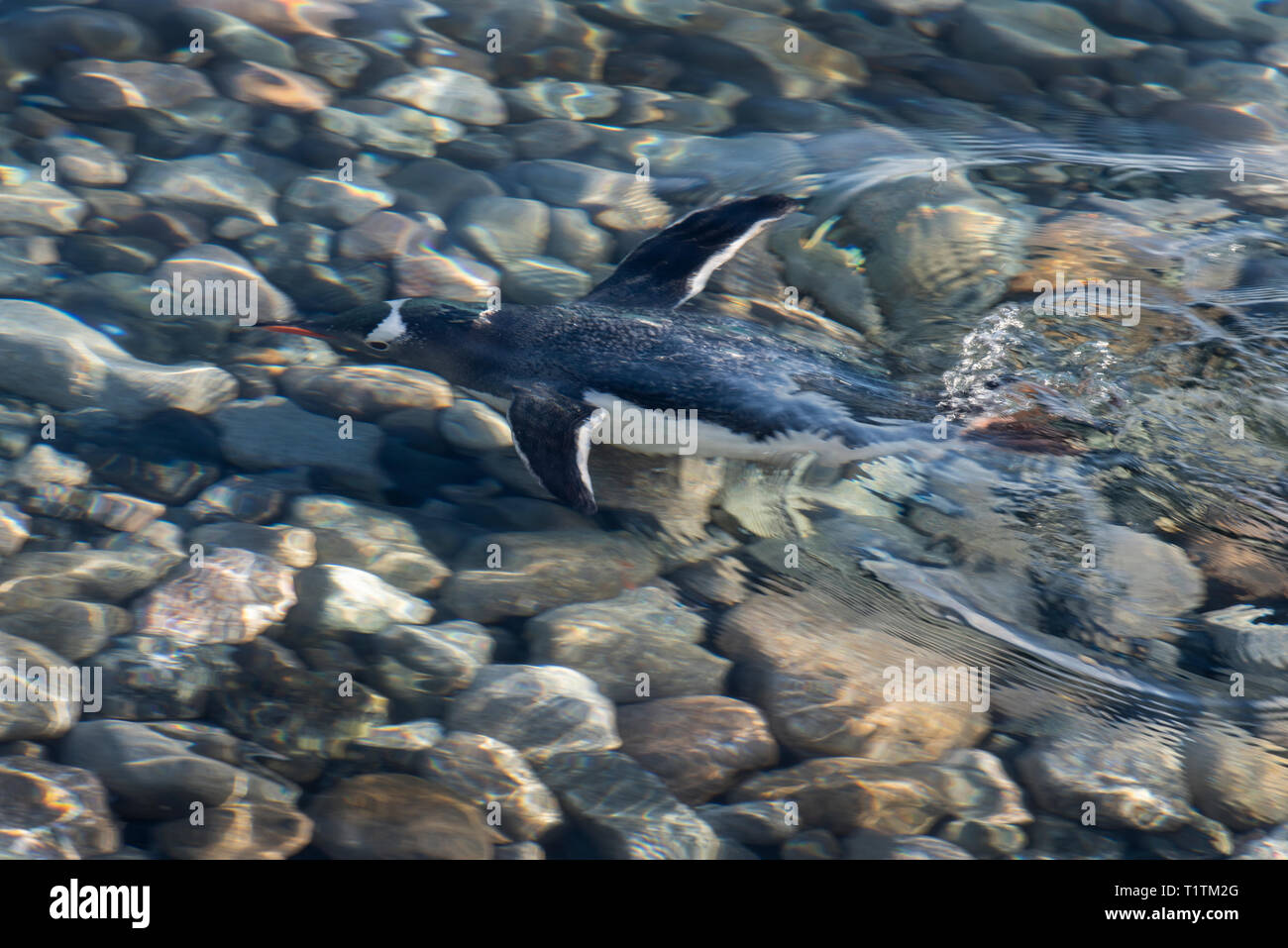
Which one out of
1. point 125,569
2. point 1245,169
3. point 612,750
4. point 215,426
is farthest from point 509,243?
point 1245,169

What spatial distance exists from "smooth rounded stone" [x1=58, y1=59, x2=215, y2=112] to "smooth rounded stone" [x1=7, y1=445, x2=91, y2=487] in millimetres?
2939

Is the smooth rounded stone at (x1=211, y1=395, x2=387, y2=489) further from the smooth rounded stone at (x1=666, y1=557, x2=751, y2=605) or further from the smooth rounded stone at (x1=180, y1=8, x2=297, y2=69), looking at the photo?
the smooth rounded stone at (x1=180, y1=8, x2=297, y2=69)

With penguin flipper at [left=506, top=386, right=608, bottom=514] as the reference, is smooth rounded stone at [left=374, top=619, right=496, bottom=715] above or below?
below

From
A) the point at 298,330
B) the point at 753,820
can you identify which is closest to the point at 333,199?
the point at 298,330

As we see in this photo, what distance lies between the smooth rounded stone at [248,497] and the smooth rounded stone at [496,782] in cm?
139

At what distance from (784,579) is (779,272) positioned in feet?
6.48

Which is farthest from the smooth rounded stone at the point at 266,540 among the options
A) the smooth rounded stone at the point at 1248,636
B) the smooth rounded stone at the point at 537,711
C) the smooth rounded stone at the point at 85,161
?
the smooth rounded stone at the point at 1248,636

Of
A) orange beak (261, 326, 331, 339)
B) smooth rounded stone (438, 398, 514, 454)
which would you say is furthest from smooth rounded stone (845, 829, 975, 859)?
orange beak (261, 326, 331, 339)

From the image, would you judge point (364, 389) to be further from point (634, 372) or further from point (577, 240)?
point (577, 240)

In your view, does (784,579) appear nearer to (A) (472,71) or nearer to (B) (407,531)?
(B) (407,531)

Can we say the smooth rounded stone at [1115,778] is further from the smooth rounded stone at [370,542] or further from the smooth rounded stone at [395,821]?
the smooth rounded stone at [370,542]

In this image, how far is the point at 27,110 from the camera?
240 inches

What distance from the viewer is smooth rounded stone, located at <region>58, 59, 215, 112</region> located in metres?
6.19

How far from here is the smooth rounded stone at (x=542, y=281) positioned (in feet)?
17.5
